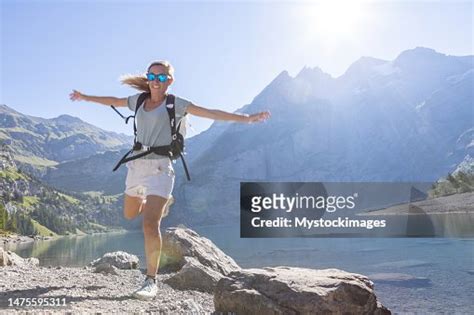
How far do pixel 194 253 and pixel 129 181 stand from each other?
8.90 meters

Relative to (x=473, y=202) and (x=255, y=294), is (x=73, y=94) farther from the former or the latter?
(x=473, y=202)

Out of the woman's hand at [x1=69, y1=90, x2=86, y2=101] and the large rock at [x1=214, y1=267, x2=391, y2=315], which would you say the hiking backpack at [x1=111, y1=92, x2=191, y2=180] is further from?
the large rock at [x1=214, y1=267, x2=391, y2=315]

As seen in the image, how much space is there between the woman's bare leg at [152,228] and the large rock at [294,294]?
186 centimetres

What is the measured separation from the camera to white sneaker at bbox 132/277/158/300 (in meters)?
7.42

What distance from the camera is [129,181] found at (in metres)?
8.03

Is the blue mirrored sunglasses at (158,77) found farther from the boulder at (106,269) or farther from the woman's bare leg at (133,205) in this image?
the boulder at (106,269)

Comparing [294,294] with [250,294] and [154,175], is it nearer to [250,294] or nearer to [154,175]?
[250,294]

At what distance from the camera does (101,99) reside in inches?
339

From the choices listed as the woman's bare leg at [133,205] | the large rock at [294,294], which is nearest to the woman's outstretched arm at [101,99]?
the woman's bare leg at [133,205]

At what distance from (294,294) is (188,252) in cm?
865

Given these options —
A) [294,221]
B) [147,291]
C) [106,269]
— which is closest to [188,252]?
[106,269]

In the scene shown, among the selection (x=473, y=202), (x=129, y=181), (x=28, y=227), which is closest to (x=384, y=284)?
(x=129, y=181)

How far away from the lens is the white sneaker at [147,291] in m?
7.42

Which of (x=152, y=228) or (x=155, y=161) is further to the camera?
(x=155, y=161)
